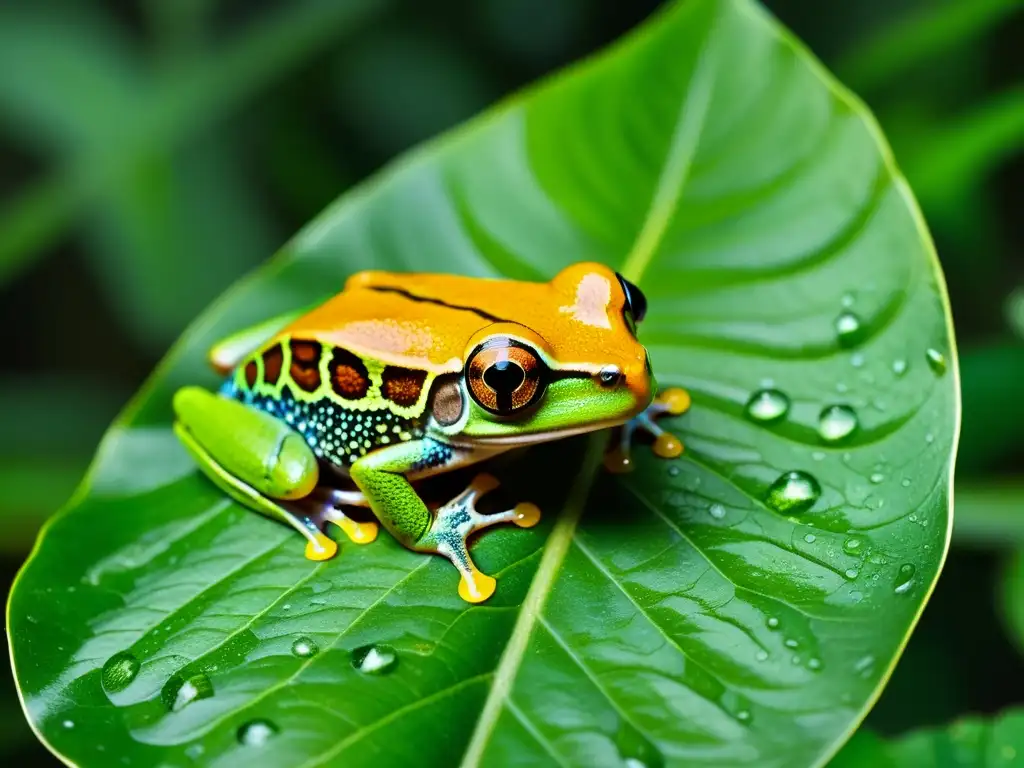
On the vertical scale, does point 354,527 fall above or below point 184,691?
above

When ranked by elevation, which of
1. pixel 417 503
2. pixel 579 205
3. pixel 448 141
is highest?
pixel 448 141

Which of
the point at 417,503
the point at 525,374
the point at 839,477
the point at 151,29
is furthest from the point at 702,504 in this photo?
the point at 151,29

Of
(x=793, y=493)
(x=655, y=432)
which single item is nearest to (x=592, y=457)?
(x=655, y=432)

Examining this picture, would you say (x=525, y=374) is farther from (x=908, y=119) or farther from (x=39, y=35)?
(x=39, y=35)

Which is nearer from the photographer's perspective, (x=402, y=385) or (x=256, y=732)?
(x=256, y=732)

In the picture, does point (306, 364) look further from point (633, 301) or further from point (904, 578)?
point (904, 578)

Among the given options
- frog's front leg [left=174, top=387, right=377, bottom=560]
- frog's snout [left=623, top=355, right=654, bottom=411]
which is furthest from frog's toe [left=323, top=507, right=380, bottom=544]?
frog's snout [left=623, top=355, right=654, bottom=411]

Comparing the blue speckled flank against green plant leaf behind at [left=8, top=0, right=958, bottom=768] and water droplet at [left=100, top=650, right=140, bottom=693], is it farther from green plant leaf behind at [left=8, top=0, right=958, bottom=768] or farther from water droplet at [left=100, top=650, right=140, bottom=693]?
water droplet at [left=100, top=650, right=140, bottom=693]
